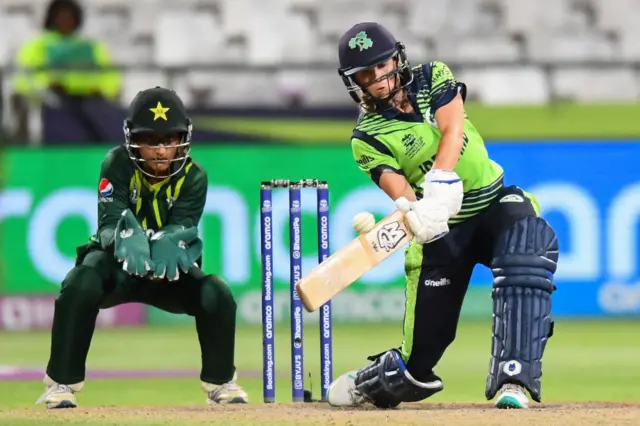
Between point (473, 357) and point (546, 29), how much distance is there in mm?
6355

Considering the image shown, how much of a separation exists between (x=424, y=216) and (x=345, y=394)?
1115 millimetres

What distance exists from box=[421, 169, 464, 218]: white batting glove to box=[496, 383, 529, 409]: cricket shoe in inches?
30.7

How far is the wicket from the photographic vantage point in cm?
659

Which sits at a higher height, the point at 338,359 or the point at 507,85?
the point at 507,85

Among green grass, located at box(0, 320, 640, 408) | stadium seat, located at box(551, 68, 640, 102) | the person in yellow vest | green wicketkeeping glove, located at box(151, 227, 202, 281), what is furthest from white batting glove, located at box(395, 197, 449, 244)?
the person in yellow vest

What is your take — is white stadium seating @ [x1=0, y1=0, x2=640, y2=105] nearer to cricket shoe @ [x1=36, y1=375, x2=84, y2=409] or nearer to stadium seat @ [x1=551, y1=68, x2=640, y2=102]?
stadium seat @ [x1=551, y1=68, x2=640, y2=102]

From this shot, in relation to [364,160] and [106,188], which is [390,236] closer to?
[364,160]

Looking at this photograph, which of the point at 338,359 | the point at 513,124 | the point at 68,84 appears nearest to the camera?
the point at 338,359

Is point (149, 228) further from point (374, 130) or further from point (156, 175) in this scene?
point (374, 130)

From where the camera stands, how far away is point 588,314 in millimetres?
12109

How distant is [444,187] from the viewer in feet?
19.4

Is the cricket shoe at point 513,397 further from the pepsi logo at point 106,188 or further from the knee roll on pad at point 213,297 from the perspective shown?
the pepsi logo at point 106,188

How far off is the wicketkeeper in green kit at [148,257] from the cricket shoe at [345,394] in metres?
0.45

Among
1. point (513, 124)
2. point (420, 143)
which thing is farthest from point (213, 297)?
point (513, 124)
